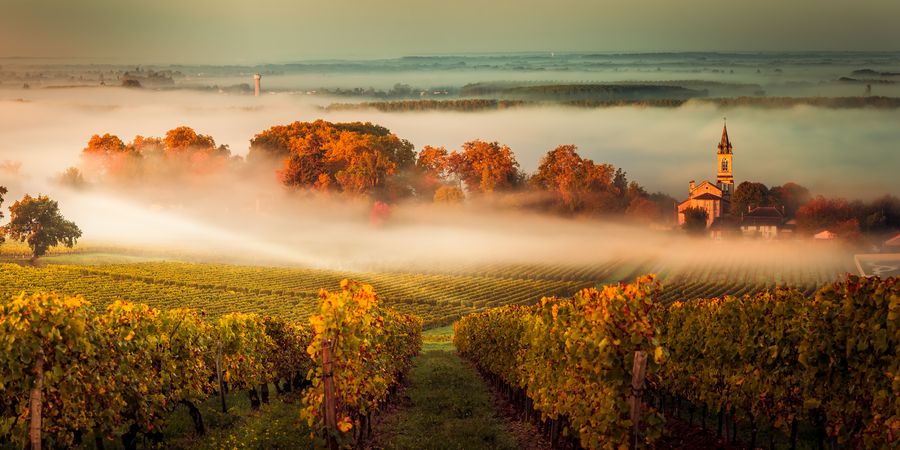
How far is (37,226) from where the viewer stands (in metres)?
50.6

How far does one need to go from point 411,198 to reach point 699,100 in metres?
26.1

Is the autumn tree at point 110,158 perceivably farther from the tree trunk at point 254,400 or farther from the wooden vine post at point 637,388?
the wooden vine post at point 637,388

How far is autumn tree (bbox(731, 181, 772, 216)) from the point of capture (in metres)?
68.1

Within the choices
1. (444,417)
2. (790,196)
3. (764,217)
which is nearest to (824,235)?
(764,217)

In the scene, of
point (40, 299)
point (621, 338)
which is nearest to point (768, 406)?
point (621, 338)

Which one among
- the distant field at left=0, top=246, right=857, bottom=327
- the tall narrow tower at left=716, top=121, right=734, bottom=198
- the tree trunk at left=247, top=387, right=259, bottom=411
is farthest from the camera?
the tall narrow tower at left=716, top=121, right=734, bottom=198

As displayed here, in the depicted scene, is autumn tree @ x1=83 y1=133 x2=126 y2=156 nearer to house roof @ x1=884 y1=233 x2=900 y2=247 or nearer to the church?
the church

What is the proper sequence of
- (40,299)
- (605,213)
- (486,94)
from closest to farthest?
(40,299) → (605,213) → (486,94)

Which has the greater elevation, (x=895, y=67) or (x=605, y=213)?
(x=895, y=67)

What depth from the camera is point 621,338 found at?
941 cm

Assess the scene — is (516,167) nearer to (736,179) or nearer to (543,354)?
(736,179)

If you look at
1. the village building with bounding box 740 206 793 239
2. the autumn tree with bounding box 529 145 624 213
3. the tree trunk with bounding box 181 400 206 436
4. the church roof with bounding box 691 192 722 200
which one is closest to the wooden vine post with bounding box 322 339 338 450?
the tree trunk with bounding box 181 400 206 436

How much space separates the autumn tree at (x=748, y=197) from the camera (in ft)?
223

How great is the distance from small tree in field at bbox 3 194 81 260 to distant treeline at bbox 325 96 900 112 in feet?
113
